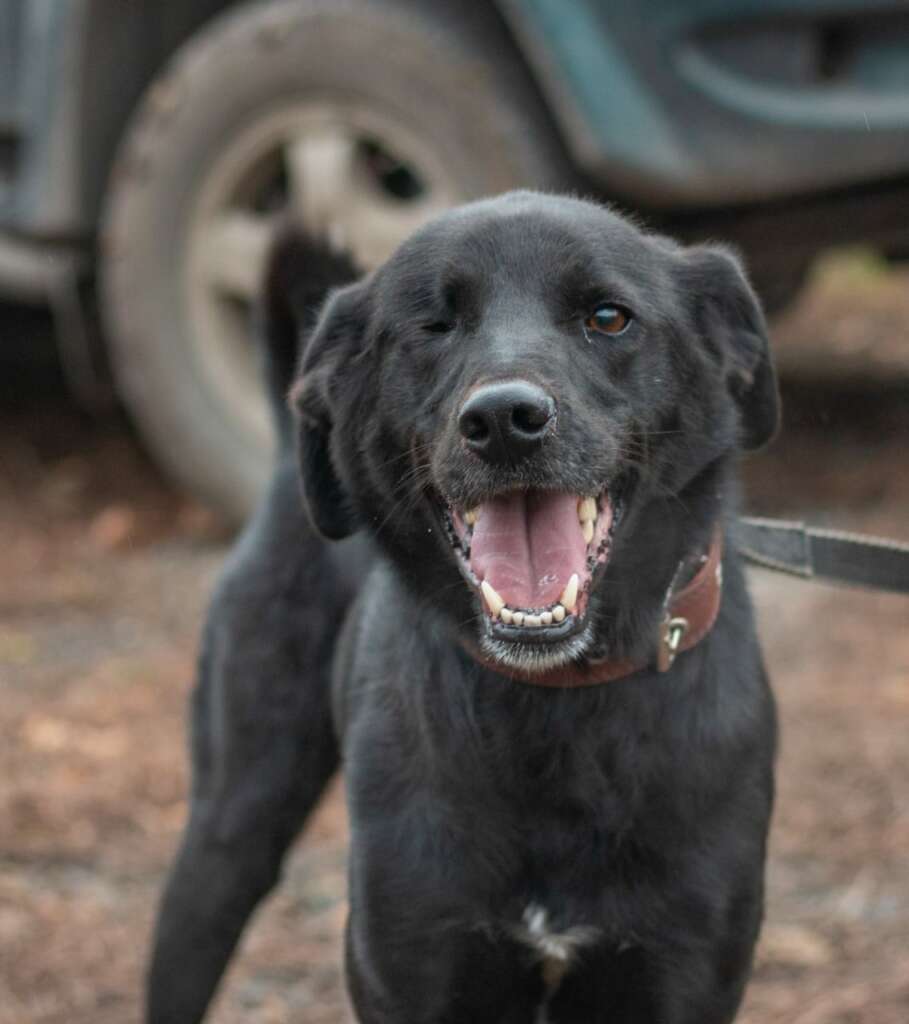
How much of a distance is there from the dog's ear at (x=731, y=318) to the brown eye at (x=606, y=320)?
0.21 meters

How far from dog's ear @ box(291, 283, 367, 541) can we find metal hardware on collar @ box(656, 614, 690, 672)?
560 mm

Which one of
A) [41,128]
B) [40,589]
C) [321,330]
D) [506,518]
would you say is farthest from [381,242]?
[506,518]

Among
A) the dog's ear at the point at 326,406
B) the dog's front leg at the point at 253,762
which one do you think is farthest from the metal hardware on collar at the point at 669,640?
the dog's front leg at the point at 253,762

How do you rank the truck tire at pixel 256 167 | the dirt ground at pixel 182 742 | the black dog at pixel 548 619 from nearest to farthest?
the black dog at pixel 548 619 < the dirt ground at pixel 182 742 < the truck tire at pixel 256 167

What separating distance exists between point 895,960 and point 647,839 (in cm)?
141

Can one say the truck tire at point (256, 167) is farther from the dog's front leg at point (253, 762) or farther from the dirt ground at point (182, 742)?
the dog's front leg at point (253, 762)

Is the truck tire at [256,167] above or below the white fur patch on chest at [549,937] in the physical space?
below

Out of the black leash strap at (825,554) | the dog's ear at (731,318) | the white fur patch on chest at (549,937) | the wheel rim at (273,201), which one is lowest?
the wheel rim at (273,201)

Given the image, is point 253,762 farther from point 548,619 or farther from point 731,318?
point 731,318

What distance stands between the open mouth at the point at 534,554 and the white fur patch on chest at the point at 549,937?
42 cm

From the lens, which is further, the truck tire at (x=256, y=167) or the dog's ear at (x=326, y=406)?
the truck tire at (x=256, y=167)

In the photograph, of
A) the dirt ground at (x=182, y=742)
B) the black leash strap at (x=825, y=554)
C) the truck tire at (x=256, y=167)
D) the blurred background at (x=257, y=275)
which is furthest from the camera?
the truck tire at (x=256, y=167)

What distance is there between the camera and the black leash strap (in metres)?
3.16

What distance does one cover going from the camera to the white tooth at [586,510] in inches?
108
